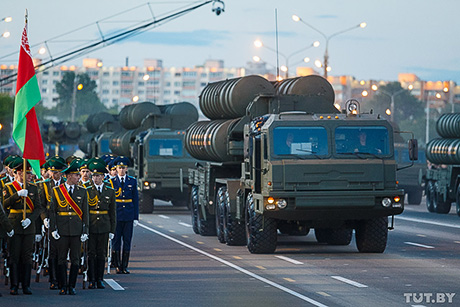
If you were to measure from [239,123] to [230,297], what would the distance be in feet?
33.8

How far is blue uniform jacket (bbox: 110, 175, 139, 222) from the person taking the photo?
19.6 meters

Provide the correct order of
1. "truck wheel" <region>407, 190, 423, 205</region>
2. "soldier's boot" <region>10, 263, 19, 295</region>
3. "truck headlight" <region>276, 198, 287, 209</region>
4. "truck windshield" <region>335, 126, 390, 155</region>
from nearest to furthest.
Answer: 1. "soldier's boot" <region>10, 263, 19, 295</region>
2. "truck headlight" <region>276, 198, 287, 209</region>
3. "truck windshield" <region>335, 126, 390, 155</region>
4. "truck wheel" <region>407, 190, 423, 205</region>

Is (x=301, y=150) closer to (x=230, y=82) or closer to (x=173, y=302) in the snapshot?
(x=230, y=82)

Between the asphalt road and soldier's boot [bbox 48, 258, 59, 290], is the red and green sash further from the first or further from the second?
the asphalt road

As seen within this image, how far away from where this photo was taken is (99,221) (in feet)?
57.3

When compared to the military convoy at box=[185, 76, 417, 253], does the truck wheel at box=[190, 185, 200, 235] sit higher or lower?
lower

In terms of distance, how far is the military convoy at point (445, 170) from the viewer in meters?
40.7

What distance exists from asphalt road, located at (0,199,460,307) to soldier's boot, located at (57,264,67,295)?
0.44 feet

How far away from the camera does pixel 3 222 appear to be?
51.3ft

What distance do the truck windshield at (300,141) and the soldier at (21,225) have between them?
22.3 feet

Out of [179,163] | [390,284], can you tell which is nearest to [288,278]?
[390,284]

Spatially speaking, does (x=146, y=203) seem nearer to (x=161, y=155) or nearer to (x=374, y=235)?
(x=161, y=155)

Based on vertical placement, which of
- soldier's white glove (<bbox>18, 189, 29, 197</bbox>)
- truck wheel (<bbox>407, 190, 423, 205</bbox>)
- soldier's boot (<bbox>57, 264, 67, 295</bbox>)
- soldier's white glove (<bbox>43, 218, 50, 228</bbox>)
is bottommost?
truck wheel (<bbox>407, 190, 423, 205</bbox>)

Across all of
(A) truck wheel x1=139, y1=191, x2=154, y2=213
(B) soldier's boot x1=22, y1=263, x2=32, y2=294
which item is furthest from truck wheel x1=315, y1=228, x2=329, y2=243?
(A) truck wheel x1=139, y1=191, x2=154, y2=213
